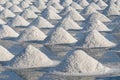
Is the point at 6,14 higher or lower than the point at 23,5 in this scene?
higher

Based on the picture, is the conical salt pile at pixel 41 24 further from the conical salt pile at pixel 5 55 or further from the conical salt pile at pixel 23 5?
the conical salt pile at pixel 23 5

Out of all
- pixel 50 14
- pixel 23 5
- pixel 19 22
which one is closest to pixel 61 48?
pixel 19 22

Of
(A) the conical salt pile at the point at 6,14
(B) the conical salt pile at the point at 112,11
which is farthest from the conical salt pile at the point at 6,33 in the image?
(B) the conical salt pile at the point at 112,11

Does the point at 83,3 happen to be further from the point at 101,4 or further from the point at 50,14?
the point at 50,14

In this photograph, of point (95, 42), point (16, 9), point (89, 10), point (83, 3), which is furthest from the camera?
point (83, 3)

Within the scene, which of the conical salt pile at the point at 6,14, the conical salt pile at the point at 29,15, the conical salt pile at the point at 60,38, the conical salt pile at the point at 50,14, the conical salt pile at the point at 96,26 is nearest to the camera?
the conical salt pile at the point at 60,38

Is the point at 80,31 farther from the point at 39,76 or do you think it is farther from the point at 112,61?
the point at 39,76

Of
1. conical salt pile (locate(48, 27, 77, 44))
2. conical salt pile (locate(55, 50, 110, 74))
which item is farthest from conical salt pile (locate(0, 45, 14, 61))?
conical salt pile (locate(48, 27, 77, 44))
